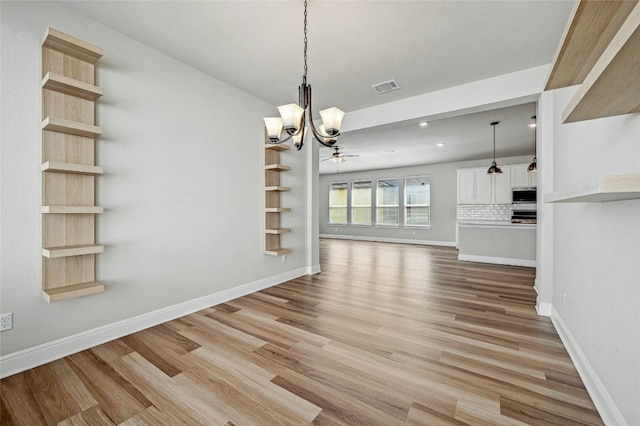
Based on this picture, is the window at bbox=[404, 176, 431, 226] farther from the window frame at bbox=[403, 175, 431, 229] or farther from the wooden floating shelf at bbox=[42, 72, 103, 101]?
the wooden floating shelf at bbox=[42, 72, 103, 101]

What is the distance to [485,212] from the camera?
293 inches

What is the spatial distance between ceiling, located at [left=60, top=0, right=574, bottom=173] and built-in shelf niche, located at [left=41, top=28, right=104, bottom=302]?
446mm

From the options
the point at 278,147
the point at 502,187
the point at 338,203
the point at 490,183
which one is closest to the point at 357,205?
the point at 338,203

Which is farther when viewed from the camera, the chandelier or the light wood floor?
the chandelier

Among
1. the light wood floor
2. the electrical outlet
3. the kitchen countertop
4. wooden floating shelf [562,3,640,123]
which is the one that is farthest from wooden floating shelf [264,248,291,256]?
the kitchen countertop

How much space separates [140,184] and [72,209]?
0.63 meters

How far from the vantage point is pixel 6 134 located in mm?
1895

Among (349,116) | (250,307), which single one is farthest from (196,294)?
(349,116)

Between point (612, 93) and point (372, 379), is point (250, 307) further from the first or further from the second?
point (612, 93)

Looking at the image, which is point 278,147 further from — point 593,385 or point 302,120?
point 593,385

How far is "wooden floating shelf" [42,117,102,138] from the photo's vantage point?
6.42 feet

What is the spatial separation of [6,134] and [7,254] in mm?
828

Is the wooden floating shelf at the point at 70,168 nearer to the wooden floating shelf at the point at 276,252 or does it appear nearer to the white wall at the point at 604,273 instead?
the wooden floating shelf at the point at 276,252

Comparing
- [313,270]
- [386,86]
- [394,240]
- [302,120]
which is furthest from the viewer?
[394,240]
